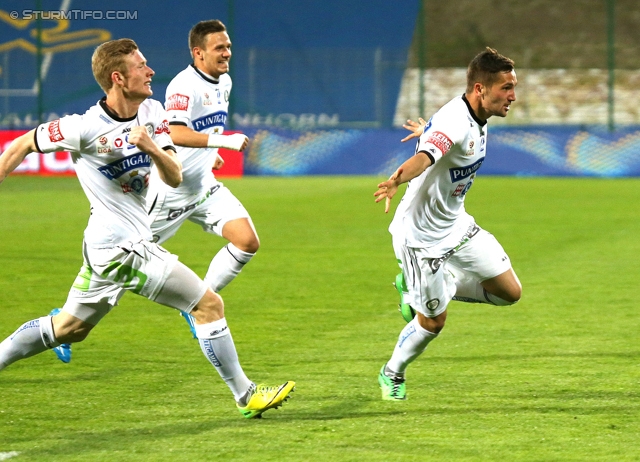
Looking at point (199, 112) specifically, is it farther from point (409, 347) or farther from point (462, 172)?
point (409, 347)

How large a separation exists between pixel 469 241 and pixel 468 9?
33.4 meters

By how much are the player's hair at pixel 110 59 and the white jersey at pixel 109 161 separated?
5.9 inches

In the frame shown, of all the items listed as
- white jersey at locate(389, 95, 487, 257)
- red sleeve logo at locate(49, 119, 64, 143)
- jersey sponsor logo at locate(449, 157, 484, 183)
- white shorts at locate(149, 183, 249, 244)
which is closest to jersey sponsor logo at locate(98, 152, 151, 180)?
red sleeve logo at locate(49, 119, 64, 143)

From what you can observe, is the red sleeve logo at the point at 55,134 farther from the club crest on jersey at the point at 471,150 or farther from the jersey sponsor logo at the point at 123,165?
the club crest on jersey at the point at 471,150

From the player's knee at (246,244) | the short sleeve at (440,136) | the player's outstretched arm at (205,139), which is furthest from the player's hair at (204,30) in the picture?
the short sleeve at (440,136)

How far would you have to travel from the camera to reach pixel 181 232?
605 inches

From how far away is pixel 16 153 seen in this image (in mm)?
5348

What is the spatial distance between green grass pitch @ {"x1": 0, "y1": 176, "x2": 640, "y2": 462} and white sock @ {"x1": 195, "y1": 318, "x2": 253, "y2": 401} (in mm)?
185

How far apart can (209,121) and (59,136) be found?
3.02 m

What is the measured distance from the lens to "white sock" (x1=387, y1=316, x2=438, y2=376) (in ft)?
20.6

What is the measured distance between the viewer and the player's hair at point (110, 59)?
5.48 metres

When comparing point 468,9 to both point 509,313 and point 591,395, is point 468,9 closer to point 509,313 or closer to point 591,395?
point 509,313

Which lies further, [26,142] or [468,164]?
[468,164]

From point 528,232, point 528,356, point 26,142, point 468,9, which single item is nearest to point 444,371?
point 528,356
